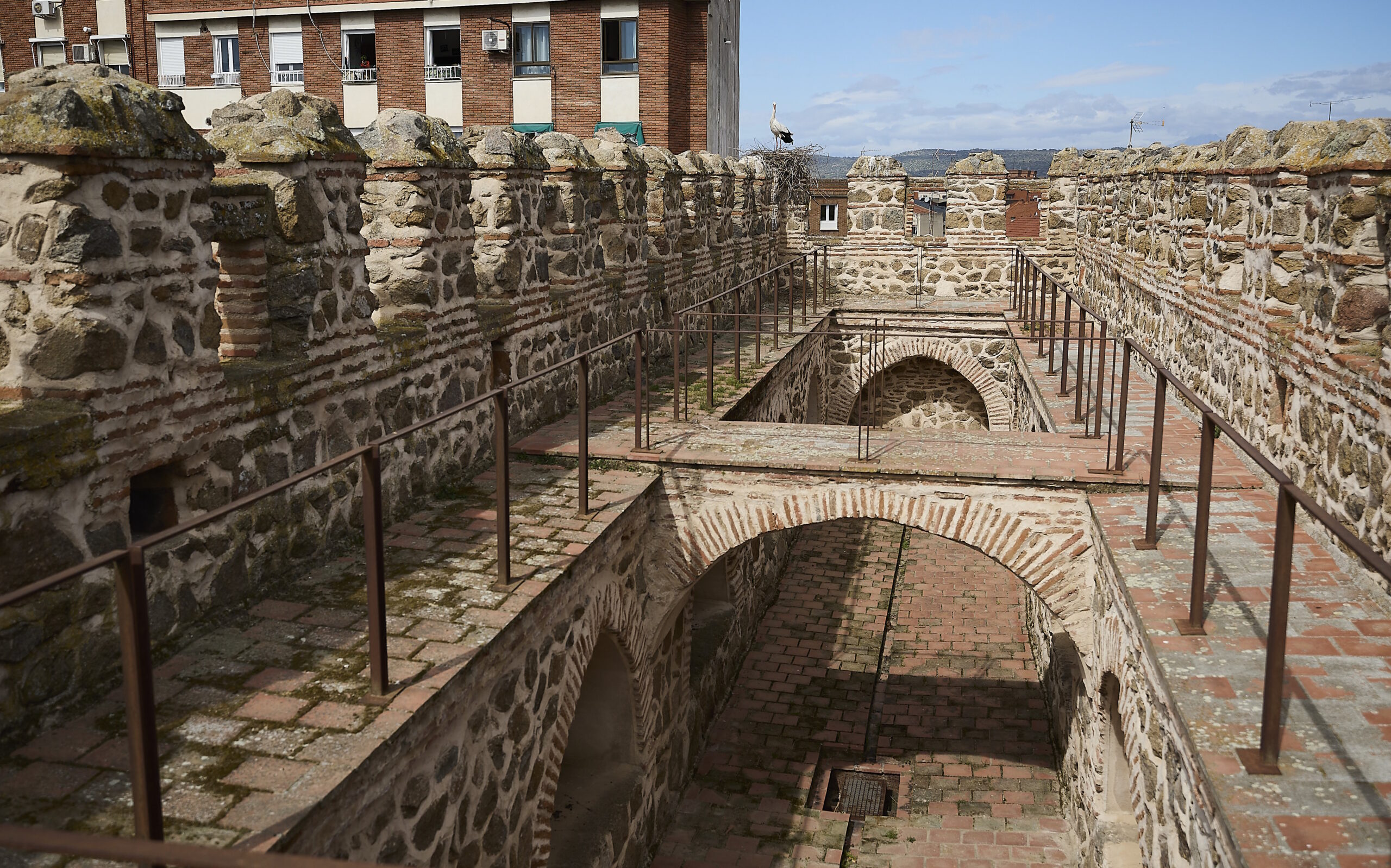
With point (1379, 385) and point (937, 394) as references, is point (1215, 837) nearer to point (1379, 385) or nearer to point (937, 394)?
point (1379, 385)

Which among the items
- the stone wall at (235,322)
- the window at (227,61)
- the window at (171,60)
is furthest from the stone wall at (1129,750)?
the window at (171,60)

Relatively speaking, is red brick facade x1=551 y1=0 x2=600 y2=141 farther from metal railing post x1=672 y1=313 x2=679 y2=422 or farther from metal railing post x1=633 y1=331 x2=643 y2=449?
metal railing post x1=633 y1=331 x2=643 y2=449

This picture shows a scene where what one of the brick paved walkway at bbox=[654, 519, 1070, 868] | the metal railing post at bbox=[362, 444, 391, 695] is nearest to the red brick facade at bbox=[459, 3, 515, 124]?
the brick paved walkway at bbox=[654, 519, 1070, 868]

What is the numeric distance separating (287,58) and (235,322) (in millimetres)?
21081

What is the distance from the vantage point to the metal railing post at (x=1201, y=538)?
448 centimetres

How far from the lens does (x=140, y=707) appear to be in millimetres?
2877

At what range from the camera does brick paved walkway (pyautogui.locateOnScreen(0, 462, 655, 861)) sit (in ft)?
11.0

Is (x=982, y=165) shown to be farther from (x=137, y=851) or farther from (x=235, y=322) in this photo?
(x=137, y=851)

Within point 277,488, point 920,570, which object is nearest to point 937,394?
point 920,570

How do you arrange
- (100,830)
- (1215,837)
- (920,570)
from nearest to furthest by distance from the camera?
(100,830), (1215,837), (920,570)

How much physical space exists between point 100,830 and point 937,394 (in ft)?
48.7

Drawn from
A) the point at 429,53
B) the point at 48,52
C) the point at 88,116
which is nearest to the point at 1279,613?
the point at 88,116

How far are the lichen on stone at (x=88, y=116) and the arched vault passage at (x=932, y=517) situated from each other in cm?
411

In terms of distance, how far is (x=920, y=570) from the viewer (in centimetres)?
1351
